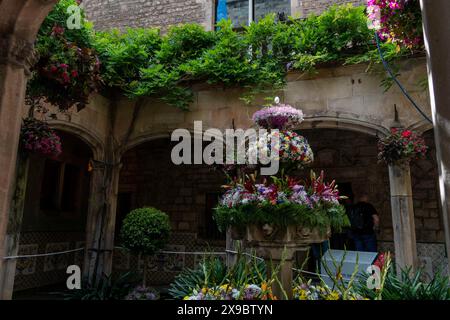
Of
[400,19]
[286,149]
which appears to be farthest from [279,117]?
[400,19]

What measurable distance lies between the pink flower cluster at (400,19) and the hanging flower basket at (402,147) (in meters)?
1.74

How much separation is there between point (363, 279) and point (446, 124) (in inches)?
102

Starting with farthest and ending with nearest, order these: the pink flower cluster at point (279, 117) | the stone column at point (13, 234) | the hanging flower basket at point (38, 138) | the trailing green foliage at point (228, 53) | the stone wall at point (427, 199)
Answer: the stone wall at point (427, 199) → the trailing green foliage at point (228, 53) → the stone column at point (13, 234) → the hanging flower basket at point (38, 138) → the pink flower cluster at point (279, 117)

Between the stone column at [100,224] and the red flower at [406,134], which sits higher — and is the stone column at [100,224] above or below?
below

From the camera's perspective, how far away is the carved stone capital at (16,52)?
2.42 meters

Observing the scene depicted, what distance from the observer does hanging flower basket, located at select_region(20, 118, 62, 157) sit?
397cm

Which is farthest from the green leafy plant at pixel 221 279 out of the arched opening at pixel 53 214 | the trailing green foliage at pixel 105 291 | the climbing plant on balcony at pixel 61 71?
the arched opening at pixel 53 214

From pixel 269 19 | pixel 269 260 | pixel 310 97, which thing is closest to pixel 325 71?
pixel 310 97

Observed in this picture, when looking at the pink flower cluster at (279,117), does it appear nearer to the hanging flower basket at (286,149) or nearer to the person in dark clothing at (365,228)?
the hanging flower basket at (286,149)

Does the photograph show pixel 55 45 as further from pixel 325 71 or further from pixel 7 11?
pixel 325 71

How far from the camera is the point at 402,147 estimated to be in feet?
15.1

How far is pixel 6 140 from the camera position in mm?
2309

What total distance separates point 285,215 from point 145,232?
3220 mm

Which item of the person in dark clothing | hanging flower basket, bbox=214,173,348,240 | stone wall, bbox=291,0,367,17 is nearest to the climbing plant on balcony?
hanging flower basket, bbox=214,173,348,240
